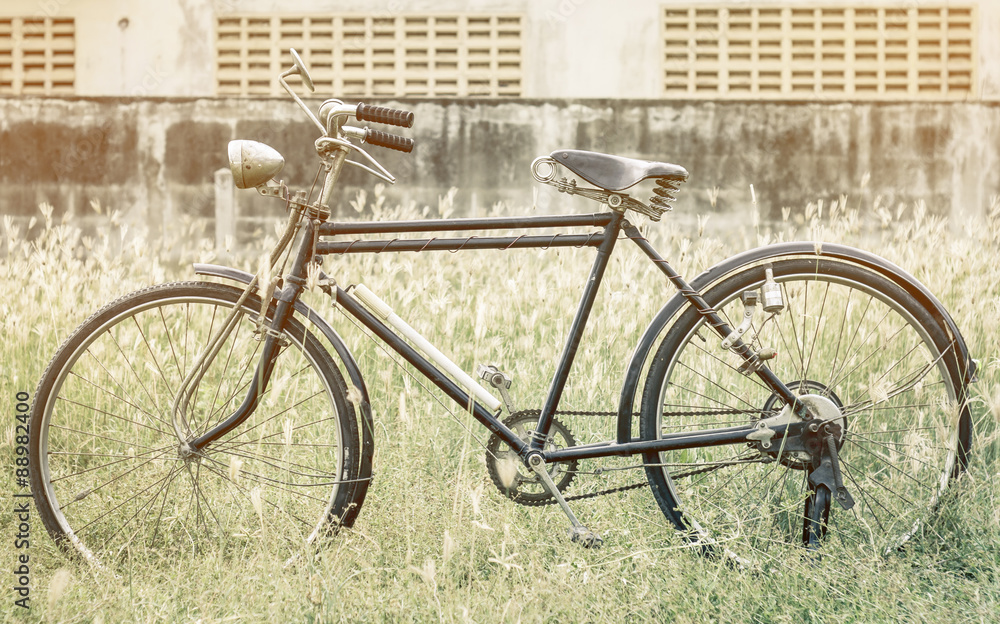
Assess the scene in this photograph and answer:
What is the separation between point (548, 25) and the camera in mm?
9266

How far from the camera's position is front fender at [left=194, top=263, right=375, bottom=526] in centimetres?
214

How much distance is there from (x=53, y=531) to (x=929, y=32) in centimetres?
878

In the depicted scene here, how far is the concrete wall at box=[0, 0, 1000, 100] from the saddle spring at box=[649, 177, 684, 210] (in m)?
7.13

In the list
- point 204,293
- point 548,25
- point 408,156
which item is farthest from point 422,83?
point 204,293

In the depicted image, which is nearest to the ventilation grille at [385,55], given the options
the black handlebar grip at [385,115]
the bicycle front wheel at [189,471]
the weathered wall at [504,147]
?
the weathered wall at [504,147]

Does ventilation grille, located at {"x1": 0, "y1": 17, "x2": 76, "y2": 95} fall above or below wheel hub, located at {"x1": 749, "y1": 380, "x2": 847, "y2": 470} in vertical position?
above

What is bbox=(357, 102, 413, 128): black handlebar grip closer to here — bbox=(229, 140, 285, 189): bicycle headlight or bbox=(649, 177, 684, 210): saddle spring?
bbox=(229, 140, 285, 189): bicycle headlight

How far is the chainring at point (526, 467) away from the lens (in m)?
2.17

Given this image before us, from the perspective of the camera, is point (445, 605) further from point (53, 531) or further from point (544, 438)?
point (53, 531)

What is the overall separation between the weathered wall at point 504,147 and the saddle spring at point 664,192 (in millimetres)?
4965

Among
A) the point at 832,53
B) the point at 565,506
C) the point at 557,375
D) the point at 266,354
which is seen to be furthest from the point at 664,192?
the point at 832,53

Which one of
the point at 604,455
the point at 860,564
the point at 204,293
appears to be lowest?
the point at 860,564

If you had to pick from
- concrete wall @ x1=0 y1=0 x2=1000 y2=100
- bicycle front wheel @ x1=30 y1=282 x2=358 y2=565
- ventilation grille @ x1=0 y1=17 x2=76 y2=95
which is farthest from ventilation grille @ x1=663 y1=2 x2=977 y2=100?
bicycle front wheel @ x1=30 y1=282 x2=358 y2=565

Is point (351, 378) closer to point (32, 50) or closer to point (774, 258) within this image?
point (774, 258)
